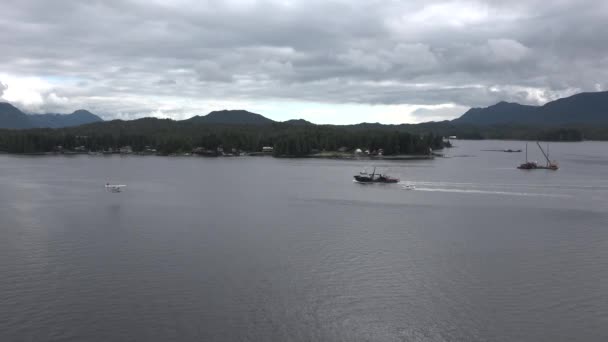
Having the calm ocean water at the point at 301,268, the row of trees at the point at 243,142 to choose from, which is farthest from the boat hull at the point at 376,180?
the row of trees at the point at 243,142

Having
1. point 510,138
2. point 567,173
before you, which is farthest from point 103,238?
A: point 510,138

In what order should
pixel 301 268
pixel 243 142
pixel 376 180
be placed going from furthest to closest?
pixel 243 142
pixel 376 180
pixel 301 268

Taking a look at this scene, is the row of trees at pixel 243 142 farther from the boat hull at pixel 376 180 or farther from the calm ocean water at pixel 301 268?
the calm ocean water at pixel 301 268

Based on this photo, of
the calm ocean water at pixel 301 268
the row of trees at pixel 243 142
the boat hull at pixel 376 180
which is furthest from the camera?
the row of trees at pixel 243 142

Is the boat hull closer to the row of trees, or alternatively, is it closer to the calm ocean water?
the calm ocean water

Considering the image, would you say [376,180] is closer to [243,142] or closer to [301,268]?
[301,268]

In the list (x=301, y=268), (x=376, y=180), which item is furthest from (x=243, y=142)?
(x=301, y=268)

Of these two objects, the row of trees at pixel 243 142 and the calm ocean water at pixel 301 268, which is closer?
the calm ocean water at pixel 301 268

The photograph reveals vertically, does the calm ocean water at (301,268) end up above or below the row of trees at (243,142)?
below

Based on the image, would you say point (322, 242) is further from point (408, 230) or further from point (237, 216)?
point (237, 216)
